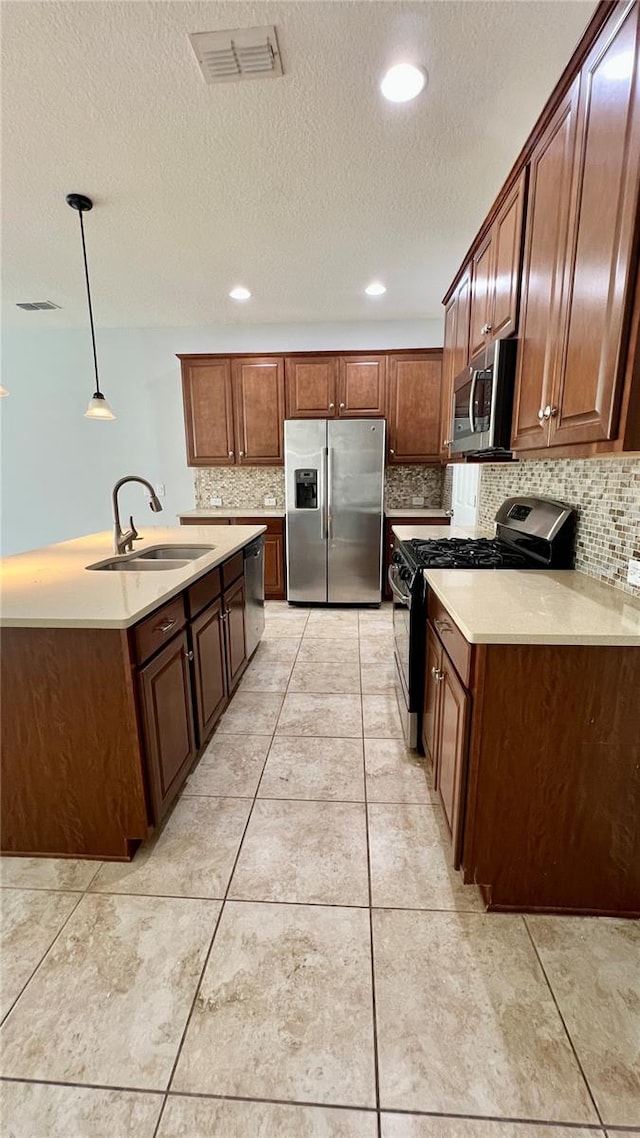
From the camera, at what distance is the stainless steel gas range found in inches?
76.8

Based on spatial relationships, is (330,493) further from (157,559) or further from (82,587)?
(82,587)

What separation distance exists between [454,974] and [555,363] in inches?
71.2

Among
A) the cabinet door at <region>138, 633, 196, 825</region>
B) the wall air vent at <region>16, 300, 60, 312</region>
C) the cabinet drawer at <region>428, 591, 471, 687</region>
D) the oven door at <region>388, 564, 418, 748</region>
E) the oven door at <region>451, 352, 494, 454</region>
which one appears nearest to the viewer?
the cabinet drawer at <region>428, 591, 471, 687</region>

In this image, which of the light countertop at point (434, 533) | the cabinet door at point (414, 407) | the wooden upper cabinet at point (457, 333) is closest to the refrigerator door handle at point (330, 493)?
the cabinet door at point (414, 407)

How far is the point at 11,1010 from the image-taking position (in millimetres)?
1182

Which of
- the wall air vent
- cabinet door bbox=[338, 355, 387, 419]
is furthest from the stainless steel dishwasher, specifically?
the wall air vent

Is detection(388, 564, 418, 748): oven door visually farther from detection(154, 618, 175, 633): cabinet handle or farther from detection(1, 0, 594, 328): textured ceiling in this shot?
detection(1, 0, 594, 328): textured ceiling

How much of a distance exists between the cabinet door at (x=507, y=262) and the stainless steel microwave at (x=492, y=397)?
0.33 ft

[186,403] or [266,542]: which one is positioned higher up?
[186,403]

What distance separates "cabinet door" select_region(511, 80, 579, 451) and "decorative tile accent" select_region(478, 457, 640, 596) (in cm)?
28

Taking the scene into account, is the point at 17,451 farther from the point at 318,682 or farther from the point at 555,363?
the point at 555,363

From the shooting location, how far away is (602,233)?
4.02 ft

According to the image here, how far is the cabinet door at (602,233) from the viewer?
1.11m

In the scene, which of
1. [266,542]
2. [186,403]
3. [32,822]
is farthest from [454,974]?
[186,403]
